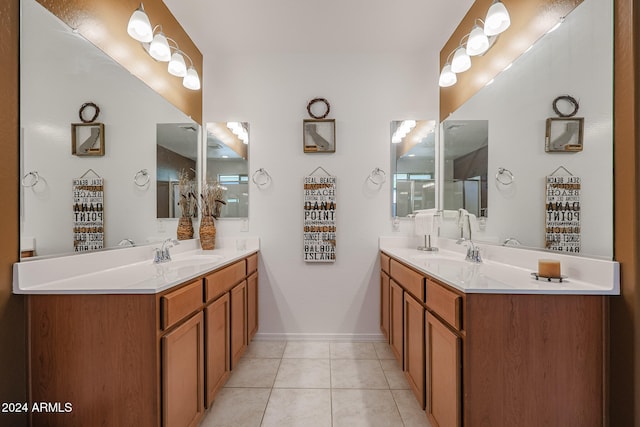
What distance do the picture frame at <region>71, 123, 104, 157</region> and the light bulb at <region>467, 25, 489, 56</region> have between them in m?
2.35

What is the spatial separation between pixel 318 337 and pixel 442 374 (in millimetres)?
Result: 1507

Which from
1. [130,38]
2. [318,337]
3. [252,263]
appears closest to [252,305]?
[252,263]

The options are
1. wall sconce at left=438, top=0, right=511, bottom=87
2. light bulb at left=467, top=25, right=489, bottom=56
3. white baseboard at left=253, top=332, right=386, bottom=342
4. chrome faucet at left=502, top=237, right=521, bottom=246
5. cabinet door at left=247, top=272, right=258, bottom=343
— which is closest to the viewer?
chrome faucet at left=502, top=237, right=521, bottom=246

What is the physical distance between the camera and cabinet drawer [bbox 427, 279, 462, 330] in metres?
1.11

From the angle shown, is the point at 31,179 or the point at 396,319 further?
the point at 396,319

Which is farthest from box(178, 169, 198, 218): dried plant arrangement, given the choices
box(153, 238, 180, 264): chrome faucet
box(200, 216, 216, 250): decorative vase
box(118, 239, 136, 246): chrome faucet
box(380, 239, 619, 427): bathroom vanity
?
box(380, 239, 619, 427): bathroom vanity

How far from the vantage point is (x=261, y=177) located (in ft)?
8.62

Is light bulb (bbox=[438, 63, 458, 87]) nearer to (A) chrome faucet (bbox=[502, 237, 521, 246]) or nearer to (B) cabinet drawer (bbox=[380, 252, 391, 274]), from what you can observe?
(A) chrome faucet (bbox=[502, 237, 521, 246])

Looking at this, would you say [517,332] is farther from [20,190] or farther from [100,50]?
[100,50]

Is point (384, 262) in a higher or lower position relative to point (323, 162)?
lower

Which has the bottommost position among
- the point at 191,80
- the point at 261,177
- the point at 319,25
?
the point at 261,177

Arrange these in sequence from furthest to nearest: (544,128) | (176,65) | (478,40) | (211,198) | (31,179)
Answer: (211,198) < (176,65) < (478,40) < (544,128) < (31,179)

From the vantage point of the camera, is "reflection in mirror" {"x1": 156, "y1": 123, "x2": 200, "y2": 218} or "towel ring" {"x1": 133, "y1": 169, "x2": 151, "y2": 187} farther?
"reflection in mirror" {"x1": 156, "y1": 123, "x2": 200, "y2": 218}

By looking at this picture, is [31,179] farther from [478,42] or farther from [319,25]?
[478,42]
